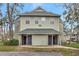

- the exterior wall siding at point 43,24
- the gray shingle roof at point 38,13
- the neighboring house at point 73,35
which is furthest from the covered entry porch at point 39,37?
the gray shingle roof at point 38,13

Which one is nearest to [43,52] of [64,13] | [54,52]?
[54,52]

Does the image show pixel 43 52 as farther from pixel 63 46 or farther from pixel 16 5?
pixel 16 5

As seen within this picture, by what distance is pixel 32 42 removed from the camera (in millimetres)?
6902

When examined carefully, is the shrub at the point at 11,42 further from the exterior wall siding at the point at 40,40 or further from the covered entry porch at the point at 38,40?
the exterior wall siding at the point at 40,40

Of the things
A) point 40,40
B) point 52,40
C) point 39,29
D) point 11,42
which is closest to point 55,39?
point 52,40

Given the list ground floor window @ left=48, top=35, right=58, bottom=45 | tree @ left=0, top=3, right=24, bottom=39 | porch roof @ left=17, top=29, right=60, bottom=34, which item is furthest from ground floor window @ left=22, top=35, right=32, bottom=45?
ground floor window @ left=48, top=35, right=58, bottom=45

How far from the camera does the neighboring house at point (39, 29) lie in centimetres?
682

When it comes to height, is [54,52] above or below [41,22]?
below

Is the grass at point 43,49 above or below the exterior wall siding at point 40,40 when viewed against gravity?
below

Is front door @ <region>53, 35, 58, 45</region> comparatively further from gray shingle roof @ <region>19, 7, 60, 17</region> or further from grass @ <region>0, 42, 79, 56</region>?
gray shingle roof @ <region>19, 7, 60, 17</region>

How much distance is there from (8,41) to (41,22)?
1042 millimetres

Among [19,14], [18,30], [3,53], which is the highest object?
[19,14]

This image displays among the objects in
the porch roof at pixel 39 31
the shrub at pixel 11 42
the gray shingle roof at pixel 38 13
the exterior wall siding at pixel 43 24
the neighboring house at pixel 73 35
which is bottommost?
the shrub at pixel 11 42

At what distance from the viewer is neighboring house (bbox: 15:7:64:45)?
6824mm
